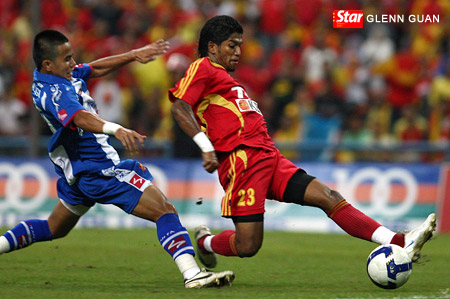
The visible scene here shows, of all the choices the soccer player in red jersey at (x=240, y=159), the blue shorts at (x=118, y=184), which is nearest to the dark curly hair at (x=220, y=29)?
the soccer player in red jersey at (x=240, y=159)

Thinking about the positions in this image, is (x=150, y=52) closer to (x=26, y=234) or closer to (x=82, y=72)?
(x=82, y=72)

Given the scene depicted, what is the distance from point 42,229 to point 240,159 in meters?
1.95

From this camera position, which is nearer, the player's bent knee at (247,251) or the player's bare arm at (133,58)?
the player's bent knee at (247,251)

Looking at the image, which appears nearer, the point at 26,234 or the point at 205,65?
the point at 205,65

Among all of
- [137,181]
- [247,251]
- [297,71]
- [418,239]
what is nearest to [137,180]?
[137,181]

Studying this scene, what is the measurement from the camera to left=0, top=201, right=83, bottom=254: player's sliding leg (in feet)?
22.5

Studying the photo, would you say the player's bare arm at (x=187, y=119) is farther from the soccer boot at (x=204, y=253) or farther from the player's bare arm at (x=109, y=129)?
the soccer boot at (x=204, y=253)

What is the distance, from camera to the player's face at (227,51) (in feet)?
21.6

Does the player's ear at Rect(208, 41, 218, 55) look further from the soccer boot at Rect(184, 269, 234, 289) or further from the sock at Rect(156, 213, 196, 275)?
the soccer boot at Rect(184, 269, 234, 289)

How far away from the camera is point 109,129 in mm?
5785

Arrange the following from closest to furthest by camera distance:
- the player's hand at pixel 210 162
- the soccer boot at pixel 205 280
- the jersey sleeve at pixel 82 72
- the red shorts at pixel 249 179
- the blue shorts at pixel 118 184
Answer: the player's hand at pixel 210 162, the soccer boot at pixel 205 280, the blue shorts at pixel 118 184, the red shorts at pixel 249 179, the jersey sleeve at pixel 82 72

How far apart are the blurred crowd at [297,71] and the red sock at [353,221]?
648cm

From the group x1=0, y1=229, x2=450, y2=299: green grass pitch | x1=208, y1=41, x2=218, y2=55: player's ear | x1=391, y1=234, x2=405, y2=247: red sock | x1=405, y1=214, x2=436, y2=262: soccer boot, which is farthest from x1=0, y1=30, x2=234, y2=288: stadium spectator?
x1=405, y1=214, x2=436, y2=262: soccer boot

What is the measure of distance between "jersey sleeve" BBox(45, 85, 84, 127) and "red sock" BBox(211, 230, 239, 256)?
5.72 feet
